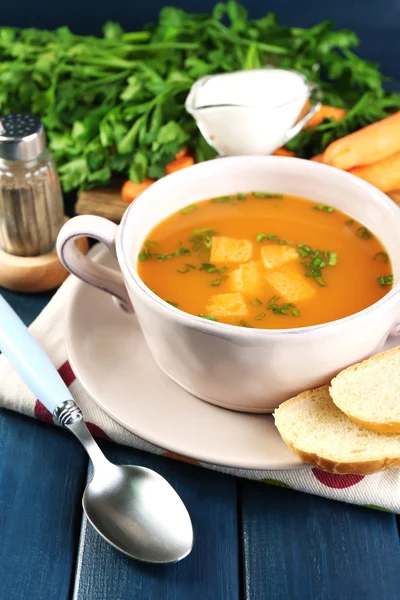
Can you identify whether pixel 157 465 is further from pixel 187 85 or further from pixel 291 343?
pixel 187 85

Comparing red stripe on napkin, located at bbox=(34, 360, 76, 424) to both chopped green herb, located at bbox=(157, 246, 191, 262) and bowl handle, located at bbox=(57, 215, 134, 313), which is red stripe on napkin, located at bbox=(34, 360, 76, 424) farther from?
chopped green herb, located at bbox=(157, 246, 191, 262)

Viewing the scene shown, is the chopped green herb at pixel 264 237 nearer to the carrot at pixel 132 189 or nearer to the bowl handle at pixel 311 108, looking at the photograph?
the carrot at pixel 132 189

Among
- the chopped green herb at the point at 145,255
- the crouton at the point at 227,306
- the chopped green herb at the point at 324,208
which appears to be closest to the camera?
the crouton at the point at 227,306

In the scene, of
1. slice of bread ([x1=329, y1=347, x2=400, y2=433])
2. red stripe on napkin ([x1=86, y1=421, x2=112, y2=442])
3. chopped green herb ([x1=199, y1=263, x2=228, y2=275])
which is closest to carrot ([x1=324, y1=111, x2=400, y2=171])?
chopped green herb ([x1=199, y1=263, x2=228, y2=275])

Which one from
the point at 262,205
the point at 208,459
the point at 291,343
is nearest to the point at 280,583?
the point at 208,459

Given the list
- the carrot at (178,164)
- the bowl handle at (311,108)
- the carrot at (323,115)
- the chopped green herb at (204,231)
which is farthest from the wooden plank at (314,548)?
the carrot at (323,115)

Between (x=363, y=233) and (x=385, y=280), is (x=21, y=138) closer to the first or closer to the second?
(x=363, y=233)
